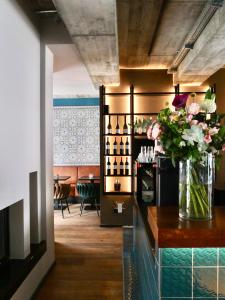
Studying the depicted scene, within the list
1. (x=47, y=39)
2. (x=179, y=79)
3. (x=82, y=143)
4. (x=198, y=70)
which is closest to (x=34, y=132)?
(x=47, y=39)

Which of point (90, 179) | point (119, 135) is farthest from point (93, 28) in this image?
point (90, 179)

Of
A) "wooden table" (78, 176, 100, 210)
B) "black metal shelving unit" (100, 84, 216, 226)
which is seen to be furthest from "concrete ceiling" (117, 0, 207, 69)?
"wooden table" (78, 176, 100, 210)

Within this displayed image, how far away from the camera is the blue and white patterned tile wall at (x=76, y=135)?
9570 millimetres

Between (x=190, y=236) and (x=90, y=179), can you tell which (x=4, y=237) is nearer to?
(x=190, y=236)

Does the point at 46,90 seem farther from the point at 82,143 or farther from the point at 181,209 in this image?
the point at 82,143

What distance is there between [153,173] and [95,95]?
667 cm

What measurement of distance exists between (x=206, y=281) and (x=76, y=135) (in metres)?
8.36

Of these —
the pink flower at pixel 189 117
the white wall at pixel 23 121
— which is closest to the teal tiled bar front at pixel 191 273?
the pink flower at pixel 189 117

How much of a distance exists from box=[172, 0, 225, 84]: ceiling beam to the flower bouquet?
1799 mm

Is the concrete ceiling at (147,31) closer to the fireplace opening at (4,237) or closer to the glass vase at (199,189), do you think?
the glass vase at (199,189)

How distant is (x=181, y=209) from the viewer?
5.54 ft

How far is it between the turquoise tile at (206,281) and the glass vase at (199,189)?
0.85 feet

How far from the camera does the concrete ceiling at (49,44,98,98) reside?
4.55 m

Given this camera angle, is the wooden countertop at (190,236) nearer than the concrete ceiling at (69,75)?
Yes
